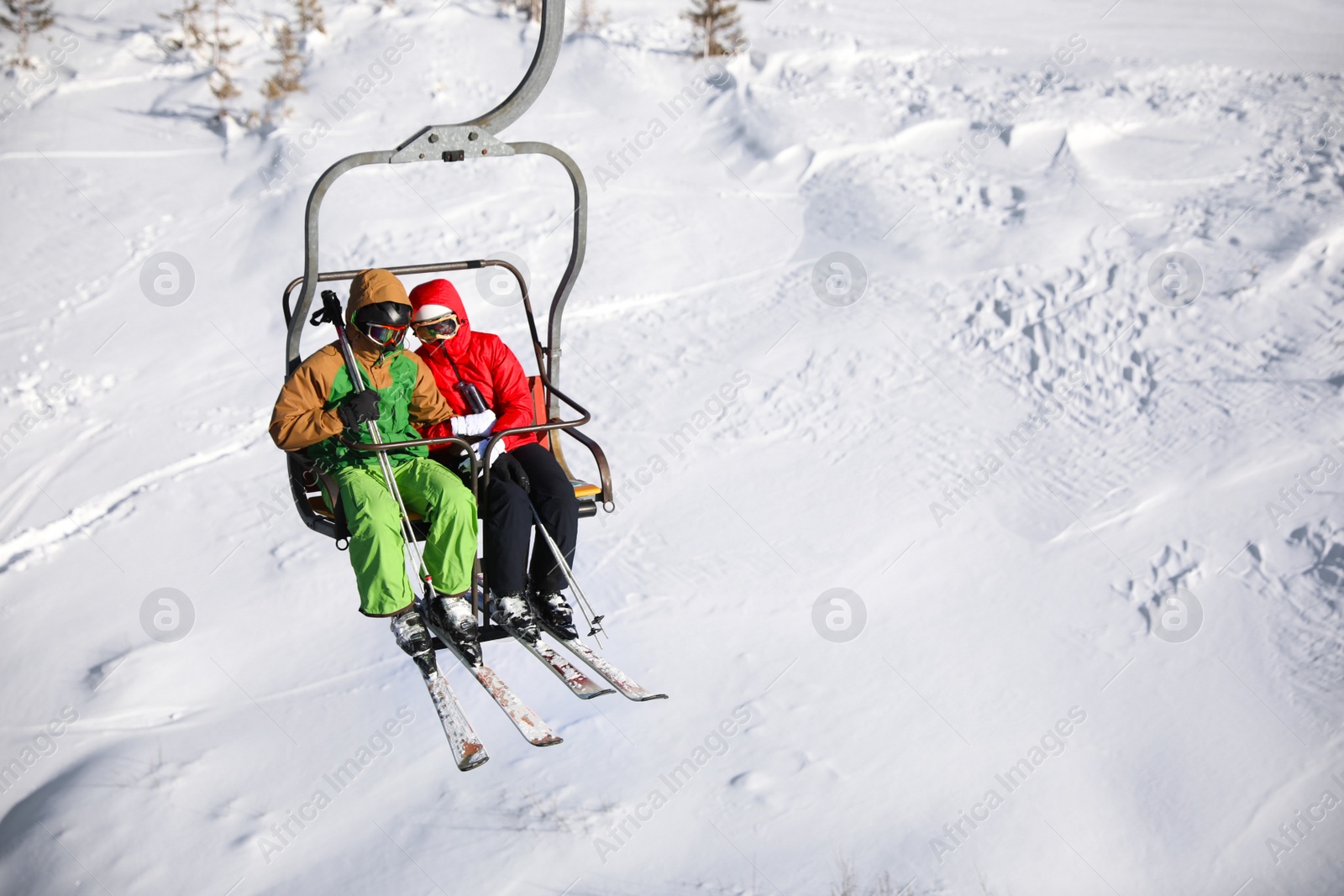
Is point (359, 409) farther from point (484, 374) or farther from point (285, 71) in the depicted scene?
point (285, 71)

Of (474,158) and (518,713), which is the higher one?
(474,158)

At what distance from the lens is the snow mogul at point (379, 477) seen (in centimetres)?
387

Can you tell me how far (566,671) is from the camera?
3955 mm

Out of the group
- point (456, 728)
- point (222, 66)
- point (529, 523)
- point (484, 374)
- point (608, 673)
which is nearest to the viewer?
point (456, 728)

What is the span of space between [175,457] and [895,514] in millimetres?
6552

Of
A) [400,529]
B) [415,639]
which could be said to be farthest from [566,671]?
[400,529]

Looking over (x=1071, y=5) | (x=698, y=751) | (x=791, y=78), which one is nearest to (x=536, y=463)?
(x=698, y=751)

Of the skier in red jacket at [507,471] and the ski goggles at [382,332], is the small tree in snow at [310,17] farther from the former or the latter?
the ski goggles at [382,332]

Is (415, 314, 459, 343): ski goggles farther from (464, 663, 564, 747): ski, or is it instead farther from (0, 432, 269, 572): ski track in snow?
(0, 432, 269, 572): ski track in snow

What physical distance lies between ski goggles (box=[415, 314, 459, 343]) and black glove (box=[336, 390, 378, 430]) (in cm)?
42

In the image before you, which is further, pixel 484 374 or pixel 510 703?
pixel 484 374

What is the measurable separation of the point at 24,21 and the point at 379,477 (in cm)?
1509

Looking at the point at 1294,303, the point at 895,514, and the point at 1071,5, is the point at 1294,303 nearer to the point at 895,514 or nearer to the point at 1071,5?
the point at 895,514

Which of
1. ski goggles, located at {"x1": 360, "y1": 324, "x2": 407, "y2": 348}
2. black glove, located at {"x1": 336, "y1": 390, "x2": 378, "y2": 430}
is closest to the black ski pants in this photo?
black glove, located at {"x1": 336, "y1": 390, "x2": 378, "y2": 430}
